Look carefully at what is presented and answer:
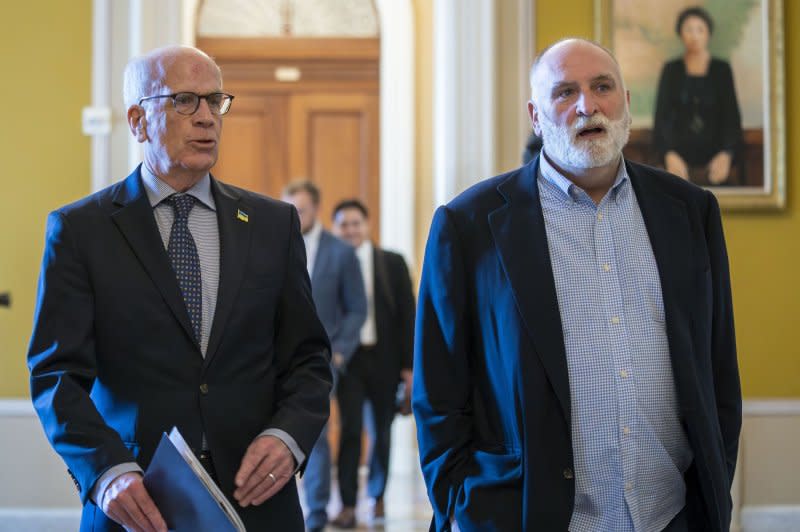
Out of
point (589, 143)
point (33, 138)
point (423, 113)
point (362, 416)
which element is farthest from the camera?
point (423, 113)

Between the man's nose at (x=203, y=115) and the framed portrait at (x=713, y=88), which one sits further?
the framed portrait at (x=713, y=88)

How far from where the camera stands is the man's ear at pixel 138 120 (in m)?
2.26

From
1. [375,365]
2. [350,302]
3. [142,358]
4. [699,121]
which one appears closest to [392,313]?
[375,365]

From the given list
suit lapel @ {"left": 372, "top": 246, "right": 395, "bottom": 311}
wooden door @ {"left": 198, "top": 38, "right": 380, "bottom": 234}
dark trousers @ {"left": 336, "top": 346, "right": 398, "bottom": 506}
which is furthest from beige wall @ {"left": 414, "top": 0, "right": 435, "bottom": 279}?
dark trousers @ {"left": 336, "top": 346, "right": 398, "bottom": 506}

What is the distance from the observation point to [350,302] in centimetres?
560

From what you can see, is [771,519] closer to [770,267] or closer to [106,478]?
[770,267]

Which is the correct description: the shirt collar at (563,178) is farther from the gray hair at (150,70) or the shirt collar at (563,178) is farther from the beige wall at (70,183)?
the beige wall at (70,183)

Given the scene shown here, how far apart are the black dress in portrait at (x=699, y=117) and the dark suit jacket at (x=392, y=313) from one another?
1.67 m

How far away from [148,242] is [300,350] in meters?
0.39

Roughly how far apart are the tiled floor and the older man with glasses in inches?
134

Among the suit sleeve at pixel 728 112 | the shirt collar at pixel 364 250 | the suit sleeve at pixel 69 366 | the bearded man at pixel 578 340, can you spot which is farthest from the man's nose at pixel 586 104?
the shirt collar at pixel 364 250

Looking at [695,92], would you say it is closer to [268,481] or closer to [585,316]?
[585,316]

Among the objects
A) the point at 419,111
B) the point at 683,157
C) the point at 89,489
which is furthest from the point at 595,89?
the point at 419,111

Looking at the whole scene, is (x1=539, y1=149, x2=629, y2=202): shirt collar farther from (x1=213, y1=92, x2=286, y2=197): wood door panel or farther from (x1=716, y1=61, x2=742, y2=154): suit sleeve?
(x1=213, y1=92, x2=286, y2=197): wood door panel
